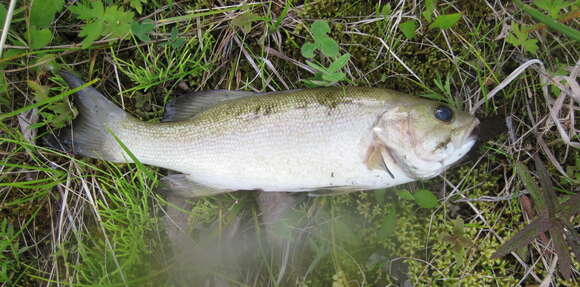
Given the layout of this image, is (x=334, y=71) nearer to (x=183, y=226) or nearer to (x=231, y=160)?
(x=231, y=160)

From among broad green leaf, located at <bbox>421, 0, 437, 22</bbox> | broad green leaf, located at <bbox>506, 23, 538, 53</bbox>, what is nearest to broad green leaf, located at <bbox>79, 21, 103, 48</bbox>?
broad green leaf, located at <bbox>421, 0, 437, 22</bbox>

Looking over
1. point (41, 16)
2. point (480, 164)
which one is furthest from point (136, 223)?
point (480, 164)

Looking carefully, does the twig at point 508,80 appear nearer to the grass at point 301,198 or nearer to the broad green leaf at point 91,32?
the grass at point 301,198

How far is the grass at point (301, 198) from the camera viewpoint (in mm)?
2707

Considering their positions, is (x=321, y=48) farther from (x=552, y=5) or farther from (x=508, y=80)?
(x=552, y=5)


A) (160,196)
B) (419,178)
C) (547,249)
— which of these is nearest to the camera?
(419,178)

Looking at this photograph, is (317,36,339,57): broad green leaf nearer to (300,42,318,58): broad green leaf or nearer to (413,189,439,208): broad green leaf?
(300,42,318,58): broad green leaf

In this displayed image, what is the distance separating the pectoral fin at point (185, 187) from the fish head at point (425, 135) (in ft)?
4.01

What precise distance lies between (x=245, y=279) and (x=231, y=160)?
3.07 feet

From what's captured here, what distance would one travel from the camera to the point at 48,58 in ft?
8.91

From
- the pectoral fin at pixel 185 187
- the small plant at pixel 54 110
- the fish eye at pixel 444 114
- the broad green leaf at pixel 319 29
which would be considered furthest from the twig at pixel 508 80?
the small plant at pixel 54 110

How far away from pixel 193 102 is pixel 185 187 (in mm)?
614

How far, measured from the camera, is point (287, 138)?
7.97 ft

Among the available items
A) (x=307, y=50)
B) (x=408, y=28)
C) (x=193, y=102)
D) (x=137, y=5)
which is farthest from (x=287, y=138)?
(x=137, y=5)
